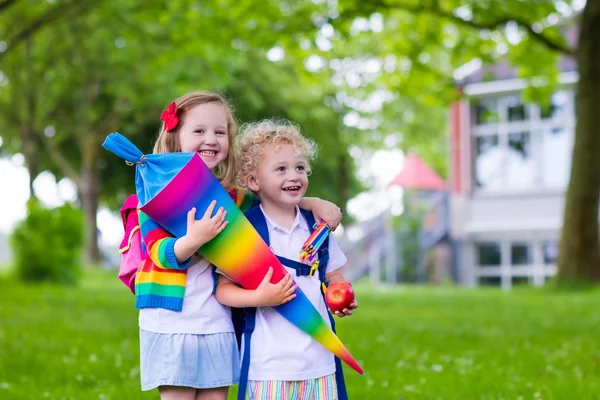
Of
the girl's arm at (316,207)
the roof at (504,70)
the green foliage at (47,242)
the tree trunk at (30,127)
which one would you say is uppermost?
the roof at (504,70)

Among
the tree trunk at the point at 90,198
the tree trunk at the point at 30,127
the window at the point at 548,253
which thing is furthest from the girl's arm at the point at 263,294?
the tree trunk at the point at 90,198

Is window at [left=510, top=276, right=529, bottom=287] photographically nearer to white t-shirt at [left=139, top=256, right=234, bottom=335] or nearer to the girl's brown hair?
the girl's brown hair

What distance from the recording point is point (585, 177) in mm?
15625

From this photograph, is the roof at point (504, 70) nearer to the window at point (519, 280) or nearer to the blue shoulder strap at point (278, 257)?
the window at point (519, 280)

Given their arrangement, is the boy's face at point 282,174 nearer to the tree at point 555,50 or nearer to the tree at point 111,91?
the tree at point 555,50

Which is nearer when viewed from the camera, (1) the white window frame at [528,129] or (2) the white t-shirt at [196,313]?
(2) the white t-shirt at [196,313]

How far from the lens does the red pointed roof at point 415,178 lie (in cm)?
2858

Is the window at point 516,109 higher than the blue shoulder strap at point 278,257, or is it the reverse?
the window at point 516,109

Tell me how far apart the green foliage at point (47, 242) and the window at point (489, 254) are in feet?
45.5

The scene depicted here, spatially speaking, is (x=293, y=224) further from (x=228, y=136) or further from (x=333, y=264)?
(x=228, y=136)

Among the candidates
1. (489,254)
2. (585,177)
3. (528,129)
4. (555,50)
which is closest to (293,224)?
(585,177)

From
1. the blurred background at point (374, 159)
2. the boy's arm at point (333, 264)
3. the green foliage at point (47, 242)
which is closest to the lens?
the boy's arm at point (333, 264)

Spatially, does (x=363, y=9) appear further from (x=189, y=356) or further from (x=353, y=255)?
(x=353, y=255)

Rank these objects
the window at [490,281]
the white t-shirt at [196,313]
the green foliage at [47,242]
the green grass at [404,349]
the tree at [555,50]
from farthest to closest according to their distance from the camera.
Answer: the window at [490,281] < the green foliage at [47,242] < the tree at [555,50] < the green grass at [404,349] < the white t-shirt at [196,313]
